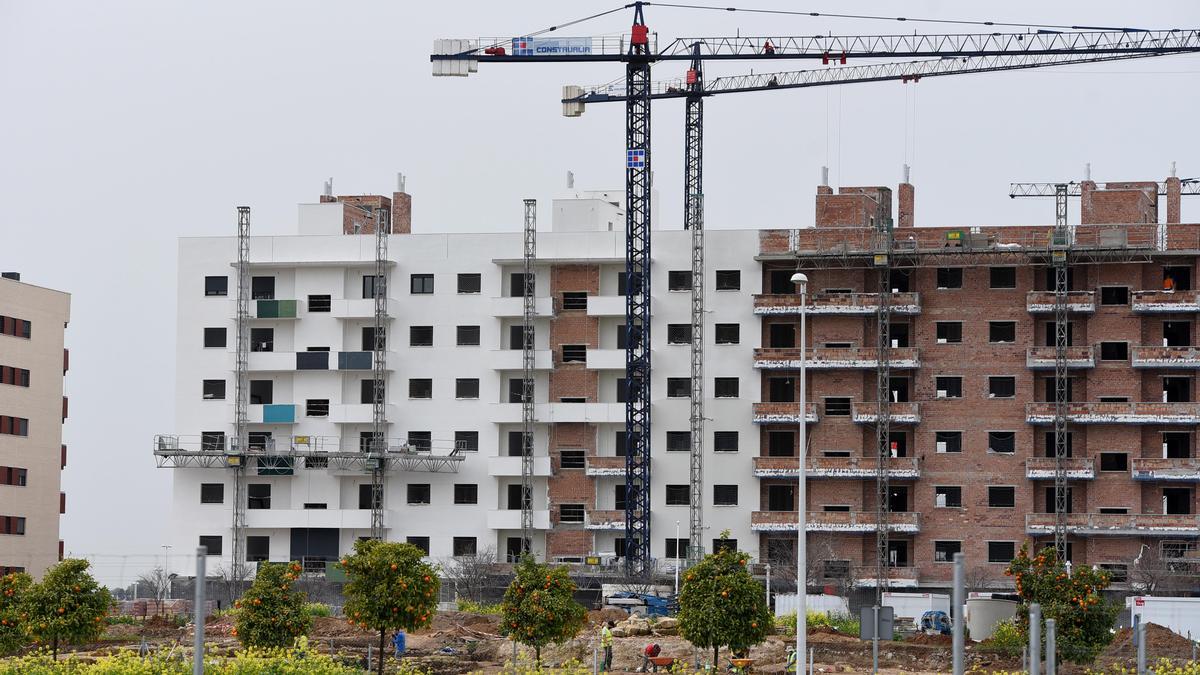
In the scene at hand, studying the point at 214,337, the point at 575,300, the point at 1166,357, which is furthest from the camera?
the point at 214,337

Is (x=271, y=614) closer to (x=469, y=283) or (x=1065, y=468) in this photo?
(x=469, y=283)

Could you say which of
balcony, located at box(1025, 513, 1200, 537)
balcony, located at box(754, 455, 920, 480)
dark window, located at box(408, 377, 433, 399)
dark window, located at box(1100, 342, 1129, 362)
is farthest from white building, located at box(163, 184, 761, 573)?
dark window, located at box(1100, 342, 1129, 362)

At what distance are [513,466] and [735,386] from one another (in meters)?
14.1

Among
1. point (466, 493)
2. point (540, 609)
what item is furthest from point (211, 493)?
point (540, 609)

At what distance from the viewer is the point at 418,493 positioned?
114m

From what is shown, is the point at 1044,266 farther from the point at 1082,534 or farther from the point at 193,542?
the point at 193,542

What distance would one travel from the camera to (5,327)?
111 m

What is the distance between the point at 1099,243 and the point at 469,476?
39.4 meters

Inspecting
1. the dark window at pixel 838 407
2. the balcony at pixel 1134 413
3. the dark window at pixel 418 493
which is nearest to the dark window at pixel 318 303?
the dark window at pixel 418 493

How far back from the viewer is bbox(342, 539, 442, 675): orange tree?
6306cm

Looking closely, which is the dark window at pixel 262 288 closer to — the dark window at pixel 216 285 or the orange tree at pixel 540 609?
the dark window at pixel 216 285

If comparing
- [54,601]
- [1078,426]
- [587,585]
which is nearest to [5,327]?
[587,585]

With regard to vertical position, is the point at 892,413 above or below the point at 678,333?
below

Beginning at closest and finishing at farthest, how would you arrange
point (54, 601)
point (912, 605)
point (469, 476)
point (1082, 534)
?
point (54, 601) → point (912, 605) → point (1082, 534) → point (469, 476)
